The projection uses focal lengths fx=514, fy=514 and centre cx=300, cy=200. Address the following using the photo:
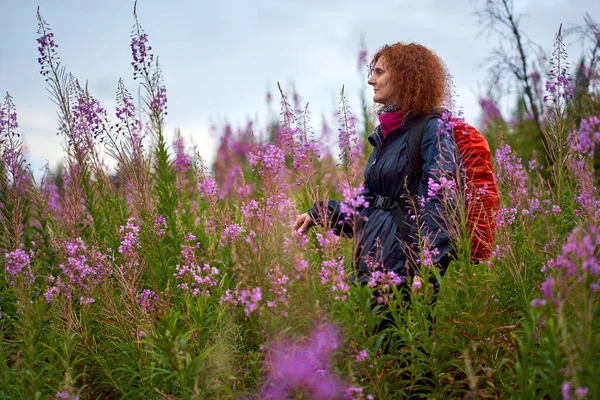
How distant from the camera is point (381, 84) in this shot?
3818 mm

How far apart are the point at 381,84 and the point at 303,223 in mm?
1183

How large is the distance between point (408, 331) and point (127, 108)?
11.4 feet

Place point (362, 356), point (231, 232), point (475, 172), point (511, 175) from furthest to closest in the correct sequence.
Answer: point (511, 175) < point (231, 232) < point (475, 172) < point (362, 356)

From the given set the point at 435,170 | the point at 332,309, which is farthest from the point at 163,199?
the point at 435,170

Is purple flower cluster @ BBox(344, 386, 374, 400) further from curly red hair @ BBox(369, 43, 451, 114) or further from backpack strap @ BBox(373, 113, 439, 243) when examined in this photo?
curly red hair @ BBox(369, 43, 451, 114)

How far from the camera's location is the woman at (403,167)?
10.9 feet

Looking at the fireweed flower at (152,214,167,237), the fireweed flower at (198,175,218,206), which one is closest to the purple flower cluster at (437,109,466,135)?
the fireweed flower at (198,175,218,206)

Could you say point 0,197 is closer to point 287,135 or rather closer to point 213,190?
point 213,190

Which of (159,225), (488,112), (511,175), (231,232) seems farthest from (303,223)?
(488,112)

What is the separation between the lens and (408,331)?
10.1 ft

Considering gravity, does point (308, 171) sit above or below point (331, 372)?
above

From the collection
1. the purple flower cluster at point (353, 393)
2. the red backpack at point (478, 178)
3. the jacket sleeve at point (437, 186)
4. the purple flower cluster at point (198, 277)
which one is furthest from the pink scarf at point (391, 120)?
the purple flower cluster at point (353, 393)

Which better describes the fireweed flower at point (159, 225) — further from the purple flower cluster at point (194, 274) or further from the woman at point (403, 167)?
the woman at point (403, 167)

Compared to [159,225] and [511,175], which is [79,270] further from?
[511,175]
